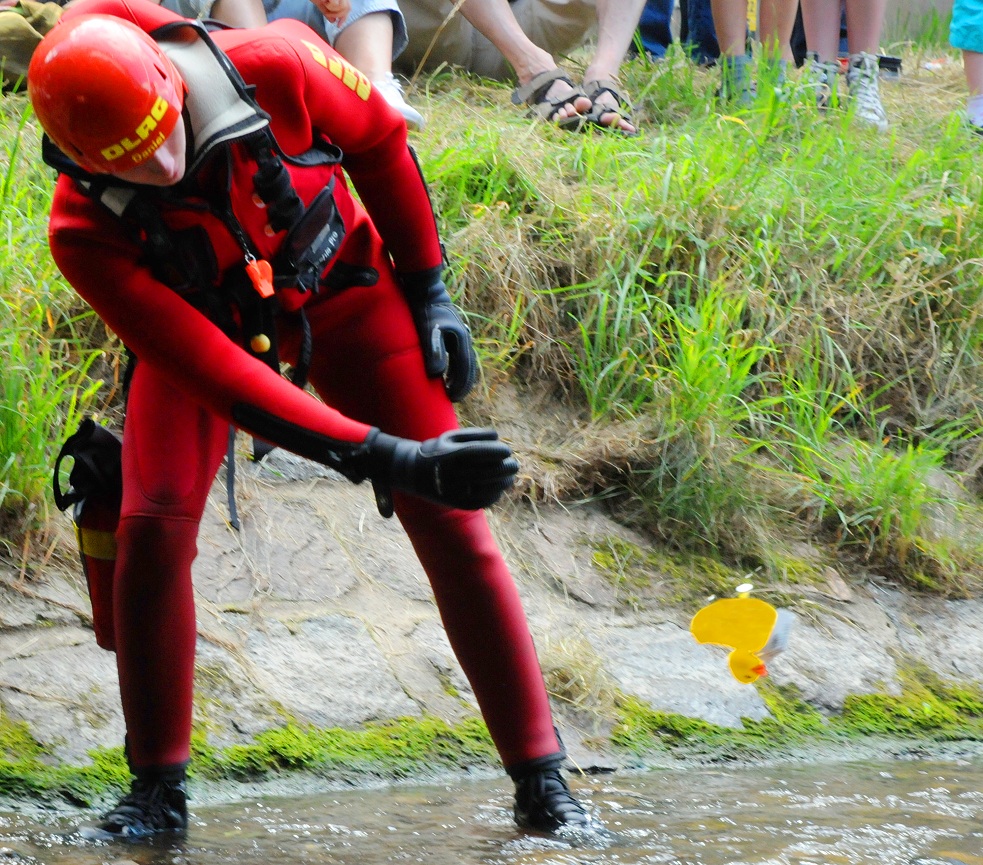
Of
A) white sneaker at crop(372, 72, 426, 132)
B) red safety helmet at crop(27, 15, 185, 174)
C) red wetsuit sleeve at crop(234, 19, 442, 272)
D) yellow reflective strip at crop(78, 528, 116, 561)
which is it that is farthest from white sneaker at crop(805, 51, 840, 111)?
red safety helmet at crop(27, 15, 185, 174)

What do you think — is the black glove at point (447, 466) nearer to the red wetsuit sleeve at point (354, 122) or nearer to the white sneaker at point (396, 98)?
the red wetsuit sleeve at point (354, 122)

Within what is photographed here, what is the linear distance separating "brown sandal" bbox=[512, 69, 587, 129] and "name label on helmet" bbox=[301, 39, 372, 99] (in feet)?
9.58

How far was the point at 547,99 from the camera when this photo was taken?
5.20 m

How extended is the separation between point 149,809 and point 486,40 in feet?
14.5

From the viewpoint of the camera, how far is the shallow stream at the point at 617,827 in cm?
219

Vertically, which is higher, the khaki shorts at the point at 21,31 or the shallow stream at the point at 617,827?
the khaki shorts at the point at 21,31

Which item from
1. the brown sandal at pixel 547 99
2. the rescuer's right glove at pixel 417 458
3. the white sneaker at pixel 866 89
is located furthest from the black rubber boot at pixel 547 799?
the white sneaker at pixel 866 89

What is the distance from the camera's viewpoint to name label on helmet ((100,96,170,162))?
1820mm

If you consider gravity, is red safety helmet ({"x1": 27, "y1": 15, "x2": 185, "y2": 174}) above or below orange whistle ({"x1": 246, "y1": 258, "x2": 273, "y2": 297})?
above

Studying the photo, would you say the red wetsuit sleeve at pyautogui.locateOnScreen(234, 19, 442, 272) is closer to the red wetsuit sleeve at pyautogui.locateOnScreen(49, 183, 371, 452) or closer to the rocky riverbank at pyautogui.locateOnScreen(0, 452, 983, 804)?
the red wetsuit sleeve at pyautogui.locateOnScreen(49, 183, 371, 452)

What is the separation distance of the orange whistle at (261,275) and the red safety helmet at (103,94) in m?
0.28

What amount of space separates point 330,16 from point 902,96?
3.84 m

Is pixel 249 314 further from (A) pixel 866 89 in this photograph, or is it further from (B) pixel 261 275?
(A) pixel 866 89

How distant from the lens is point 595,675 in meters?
3.18
